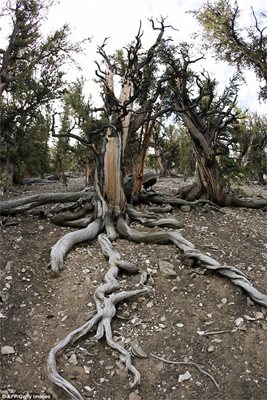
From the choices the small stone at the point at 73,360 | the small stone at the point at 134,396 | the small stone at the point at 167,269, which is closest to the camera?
the small stone at the point at 134,396

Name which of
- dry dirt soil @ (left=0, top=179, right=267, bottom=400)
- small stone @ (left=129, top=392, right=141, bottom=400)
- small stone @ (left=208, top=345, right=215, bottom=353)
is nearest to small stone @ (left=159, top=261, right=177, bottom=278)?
dry dirt soil @ (left=0, top=179, right=267, bottom=400)

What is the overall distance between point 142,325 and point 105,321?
0.55 meters

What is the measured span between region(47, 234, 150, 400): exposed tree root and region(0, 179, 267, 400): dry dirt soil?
0.40ft

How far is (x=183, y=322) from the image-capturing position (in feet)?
17.9

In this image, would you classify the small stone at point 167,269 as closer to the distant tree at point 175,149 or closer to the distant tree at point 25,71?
the distant tree at point 25,71

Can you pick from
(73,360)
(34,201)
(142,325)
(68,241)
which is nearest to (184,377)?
(142,325)

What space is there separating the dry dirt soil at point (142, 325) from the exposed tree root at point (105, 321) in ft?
0.40

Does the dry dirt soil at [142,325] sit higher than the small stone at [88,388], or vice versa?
the dry dirt soil at [142,325]

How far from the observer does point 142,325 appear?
5441mm

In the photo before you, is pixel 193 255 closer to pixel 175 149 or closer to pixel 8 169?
pixel 8 169

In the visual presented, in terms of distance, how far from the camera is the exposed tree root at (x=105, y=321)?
4.36 m

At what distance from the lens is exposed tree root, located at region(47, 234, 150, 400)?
436 centimetres

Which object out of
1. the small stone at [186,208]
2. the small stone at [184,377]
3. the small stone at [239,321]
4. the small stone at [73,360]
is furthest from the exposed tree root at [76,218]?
the small stone at [184,377]

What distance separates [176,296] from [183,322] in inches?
23.4
